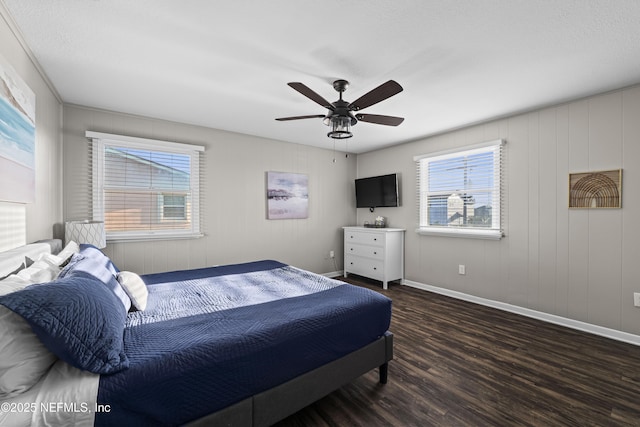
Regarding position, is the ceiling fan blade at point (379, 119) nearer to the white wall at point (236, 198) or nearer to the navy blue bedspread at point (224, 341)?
the navy blue bedspread at point (224, 341)

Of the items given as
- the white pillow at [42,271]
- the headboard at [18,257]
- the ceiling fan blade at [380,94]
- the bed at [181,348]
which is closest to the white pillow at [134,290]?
the bed at [181,348]

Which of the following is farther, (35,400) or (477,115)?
(477,115)

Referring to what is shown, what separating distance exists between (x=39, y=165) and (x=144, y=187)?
120 centimetres

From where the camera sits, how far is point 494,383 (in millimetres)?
2023

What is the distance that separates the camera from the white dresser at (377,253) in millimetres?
4461

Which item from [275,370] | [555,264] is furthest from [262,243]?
[555,264]

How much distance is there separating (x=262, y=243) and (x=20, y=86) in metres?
3.11

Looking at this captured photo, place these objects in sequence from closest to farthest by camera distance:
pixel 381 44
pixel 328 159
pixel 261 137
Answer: pixel 381 44 < pixel 261 137 < pixel 328 159

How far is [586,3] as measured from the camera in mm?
1604

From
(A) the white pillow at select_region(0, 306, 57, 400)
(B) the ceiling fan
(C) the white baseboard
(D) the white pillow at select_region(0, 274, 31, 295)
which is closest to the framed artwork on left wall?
(D) the white pillow at select_region(0, 274, 31, 295)

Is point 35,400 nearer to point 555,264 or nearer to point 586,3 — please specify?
point 586,3

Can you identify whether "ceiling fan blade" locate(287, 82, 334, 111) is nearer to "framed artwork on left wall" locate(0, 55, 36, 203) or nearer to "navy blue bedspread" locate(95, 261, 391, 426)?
"navy blue bedspread" locate(95, 261, 391, 426)

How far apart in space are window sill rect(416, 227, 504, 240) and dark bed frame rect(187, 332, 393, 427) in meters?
2.39

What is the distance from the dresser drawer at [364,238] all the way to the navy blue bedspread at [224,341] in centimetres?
227
